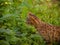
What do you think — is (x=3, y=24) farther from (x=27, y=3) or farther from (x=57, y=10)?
(x=57, y=10)

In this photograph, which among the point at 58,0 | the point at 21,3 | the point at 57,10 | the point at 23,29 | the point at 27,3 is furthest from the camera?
the point at 58,0

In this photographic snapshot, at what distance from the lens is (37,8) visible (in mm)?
8312

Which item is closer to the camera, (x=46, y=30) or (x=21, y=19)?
(x=21, y=19)

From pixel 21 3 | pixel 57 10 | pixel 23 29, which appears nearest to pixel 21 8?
pixel 21 3

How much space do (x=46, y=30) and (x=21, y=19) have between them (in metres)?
0.75

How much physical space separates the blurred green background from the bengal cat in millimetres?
160

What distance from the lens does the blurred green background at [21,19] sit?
4648 millimetres

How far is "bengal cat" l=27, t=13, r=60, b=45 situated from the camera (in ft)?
20.1

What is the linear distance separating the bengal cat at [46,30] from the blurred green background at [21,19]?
16 centimetres

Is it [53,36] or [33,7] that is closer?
[53,36]

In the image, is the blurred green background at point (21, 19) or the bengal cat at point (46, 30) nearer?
the blurred green background at point (21, 19)

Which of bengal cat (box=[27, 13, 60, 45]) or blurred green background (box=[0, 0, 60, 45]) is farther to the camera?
bengal cat (box=[27, 13, 60, 45])

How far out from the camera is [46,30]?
6.21 metres

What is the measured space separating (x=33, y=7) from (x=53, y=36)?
7.41 feet
